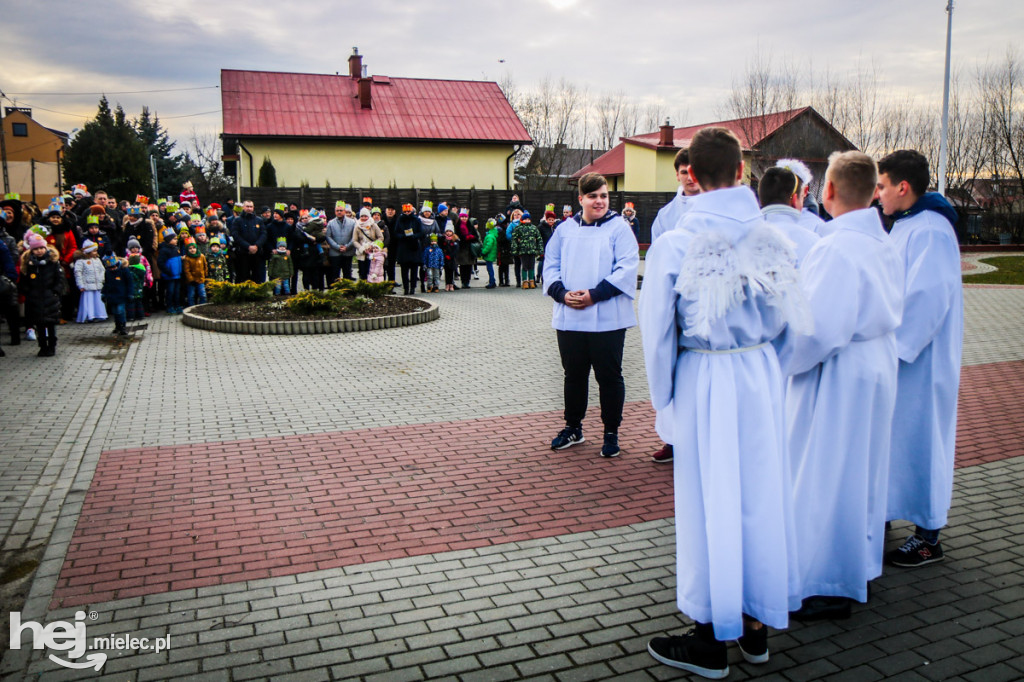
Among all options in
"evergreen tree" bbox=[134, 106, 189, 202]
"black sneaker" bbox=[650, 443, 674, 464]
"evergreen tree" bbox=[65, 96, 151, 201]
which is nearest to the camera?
"black sneaker" bbox=[650, 443, 674, 464]

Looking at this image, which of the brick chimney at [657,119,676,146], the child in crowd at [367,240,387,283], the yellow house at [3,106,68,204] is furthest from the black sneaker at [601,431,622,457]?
the yellow house at [3,106,68,204]

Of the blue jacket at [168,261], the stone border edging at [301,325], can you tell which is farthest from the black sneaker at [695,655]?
the blue jacket at [168,261]

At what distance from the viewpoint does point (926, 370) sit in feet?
14.2

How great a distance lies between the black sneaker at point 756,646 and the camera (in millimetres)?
3393

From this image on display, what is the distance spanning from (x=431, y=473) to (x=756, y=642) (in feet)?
9.97

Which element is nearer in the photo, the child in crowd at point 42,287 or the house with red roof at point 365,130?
the child in crowd at point 42,287

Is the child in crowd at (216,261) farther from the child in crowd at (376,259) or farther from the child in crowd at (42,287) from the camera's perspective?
the child in crowd at (42,287)

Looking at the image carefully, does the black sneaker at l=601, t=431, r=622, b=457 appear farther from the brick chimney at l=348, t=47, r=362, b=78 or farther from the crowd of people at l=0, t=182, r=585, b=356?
the brick chimney at l=348, t=47, r=362, b=78

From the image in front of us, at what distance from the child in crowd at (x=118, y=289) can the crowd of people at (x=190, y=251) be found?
0.06 feet

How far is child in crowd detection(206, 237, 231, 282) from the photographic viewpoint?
1606 cm

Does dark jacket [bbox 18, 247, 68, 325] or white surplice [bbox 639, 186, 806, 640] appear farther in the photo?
dark jacket [bbox 18, 247, 68, 325]

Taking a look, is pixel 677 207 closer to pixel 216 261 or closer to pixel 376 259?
pixel 216 261

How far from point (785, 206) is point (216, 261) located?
13830mm

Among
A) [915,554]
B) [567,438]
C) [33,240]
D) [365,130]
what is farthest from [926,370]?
[365,130]
